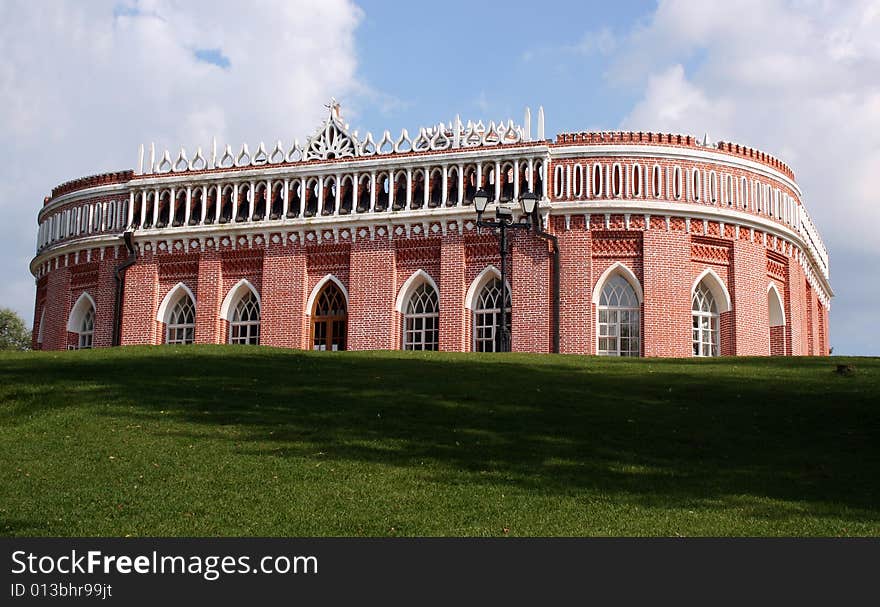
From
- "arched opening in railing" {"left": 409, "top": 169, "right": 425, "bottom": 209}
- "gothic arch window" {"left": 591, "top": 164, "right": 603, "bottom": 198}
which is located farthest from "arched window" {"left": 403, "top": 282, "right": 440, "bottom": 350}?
"gothic arch window" {"left": 591, "top": 164, "right": 603, "bottom": 198}

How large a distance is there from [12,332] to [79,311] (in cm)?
3223

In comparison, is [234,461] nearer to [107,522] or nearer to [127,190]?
[107,522]

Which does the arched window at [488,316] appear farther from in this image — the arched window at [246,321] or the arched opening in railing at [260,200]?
the arched opening in railing at [260,200]

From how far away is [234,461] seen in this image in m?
13.1

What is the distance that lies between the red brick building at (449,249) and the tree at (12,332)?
31.2m

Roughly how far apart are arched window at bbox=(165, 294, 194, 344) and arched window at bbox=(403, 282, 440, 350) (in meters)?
5.46

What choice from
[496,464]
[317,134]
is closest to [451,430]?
[496,464]

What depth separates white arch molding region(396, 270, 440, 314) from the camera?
32906 millimetres

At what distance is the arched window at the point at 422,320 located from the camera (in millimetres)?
32906

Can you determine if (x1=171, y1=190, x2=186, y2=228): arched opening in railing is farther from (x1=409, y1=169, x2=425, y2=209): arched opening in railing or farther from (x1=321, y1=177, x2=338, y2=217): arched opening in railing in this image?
(x1=409, y1=169, x2=425, y2=209): arched opening in railing

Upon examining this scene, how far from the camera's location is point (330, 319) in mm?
34094

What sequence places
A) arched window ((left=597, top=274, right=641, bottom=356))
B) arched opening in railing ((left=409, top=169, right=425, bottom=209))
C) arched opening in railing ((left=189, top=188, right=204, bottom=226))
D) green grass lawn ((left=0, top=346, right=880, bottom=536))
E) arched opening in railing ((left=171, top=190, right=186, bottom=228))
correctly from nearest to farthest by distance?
1. green grass lawn ((left=0, top=346, right=880, bottom=536))
2. arched window ((left=597, top=274, right=641, bottom=356))
3. arched opening in railing ((left=409, top=169, right=425, bottom=209))
4. arched opening in railing ((left=189, top=188, right=204, bottom=226))
5. arched opening in railing ((left=171, top=190, right=186, bottom=228))

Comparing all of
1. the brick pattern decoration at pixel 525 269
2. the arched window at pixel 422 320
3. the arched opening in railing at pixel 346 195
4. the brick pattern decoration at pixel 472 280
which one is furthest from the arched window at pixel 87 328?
the arched window at pixel 422 320

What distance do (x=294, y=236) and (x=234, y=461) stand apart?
2181 cm
